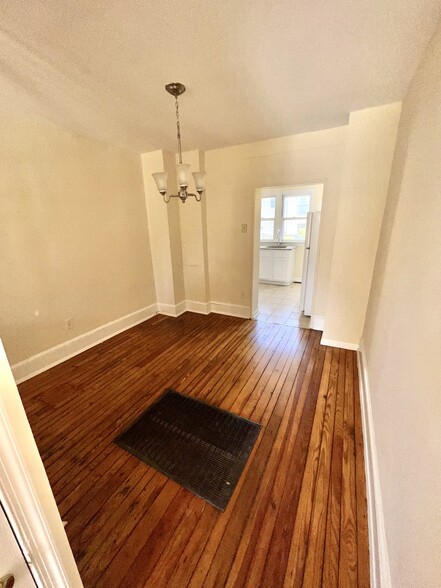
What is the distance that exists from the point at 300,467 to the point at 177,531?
0.80 m

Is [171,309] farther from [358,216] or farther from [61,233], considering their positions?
[358,216]

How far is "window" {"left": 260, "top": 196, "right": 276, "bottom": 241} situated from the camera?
5.65m

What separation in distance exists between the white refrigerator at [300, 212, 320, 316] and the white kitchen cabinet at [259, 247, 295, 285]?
164cm

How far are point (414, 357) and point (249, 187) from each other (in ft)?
9.34

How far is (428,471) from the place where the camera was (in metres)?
0.75

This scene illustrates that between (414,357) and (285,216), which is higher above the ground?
(285,216)

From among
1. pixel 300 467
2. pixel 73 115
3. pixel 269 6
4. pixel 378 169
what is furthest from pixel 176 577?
pixel 73 115

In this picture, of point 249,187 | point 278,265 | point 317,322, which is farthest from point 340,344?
point 278,265

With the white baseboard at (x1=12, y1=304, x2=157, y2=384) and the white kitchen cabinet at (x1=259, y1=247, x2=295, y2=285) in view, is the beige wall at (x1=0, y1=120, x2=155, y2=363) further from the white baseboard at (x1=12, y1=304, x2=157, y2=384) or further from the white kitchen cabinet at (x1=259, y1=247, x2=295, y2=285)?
the white kitchen cabinet at (x1=259, y1=247, x2=295, y2=285)

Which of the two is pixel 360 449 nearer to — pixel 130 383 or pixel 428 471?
pixel 428 471

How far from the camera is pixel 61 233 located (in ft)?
8.29

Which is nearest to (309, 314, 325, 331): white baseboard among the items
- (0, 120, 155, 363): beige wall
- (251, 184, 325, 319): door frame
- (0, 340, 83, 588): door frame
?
(251, 184, 325, 319): door frame

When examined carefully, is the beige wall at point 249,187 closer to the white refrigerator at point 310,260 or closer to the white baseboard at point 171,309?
the white refrigerator at point 310,260

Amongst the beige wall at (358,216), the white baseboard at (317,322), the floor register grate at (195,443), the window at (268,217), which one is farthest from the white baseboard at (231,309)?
the window at (268,217)
